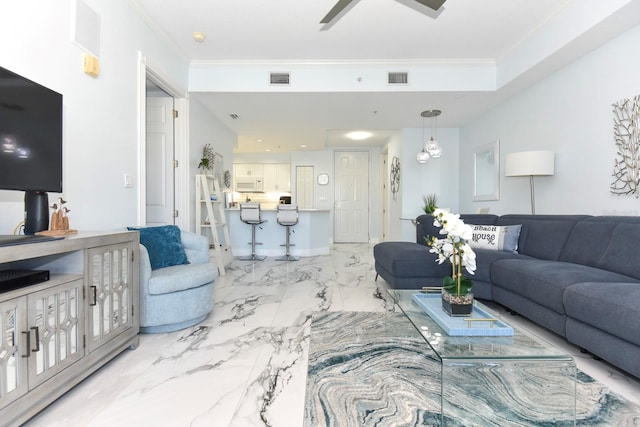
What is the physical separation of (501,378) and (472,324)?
0.43m

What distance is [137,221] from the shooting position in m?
2.95

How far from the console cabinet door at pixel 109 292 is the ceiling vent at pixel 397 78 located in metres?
3.55

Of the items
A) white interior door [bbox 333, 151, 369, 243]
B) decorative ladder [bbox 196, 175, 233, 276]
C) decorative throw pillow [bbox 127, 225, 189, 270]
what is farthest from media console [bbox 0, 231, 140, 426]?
white interior door [bbox 333, 151, 369, 243]

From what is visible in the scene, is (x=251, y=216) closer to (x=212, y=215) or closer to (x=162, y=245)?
(x=212, y=215)

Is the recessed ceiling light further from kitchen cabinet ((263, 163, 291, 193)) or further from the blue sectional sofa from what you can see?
the blue sectional sofa

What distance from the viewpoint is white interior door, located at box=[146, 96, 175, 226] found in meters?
3.95

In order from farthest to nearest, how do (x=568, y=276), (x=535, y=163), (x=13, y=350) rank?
(x=535, y=163)
(x=568, y=276)
(x=13, y=350)

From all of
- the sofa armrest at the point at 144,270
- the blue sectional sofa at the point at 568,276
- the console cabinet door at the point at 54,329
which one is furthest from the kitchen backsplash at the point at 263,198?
the console cabinet door at the point at 54,329

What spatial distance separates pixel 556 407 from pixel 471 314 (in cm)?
53

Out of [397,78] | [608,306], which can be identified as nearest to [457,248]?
[608,306]

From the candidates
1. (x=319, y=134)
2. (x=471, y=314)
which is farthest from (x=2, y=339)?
(x=319, y=134)

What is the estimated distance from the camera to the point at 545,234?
310cm

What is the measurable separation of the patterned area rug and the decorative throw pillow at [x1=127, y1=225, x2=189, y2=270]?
1.45 metres

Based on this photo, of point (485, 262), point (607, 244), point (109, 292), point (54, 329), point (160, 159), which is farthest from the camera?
point (160, 159)
